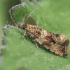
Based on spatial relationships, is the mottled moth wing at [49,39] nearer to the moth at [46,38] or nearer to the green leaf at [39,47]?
the moth at [46,38]

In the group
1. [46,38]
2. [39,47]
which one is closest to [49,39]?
[46,38]

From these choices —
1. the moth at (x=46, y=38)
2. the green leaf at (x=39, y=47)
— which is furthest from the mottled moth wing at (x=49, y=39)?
the green leaf at (x=39, y=47)

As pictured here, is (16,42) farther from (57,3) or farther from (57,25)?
(57,3)

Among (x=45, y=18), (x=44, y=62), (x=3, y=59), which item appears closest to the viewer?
(x=3, y=59)

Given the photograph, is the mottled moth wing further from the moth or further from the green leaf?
the green leaf

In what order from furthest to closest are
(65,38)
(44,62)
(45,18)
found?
(45,18) → (65,38) → (44,62)

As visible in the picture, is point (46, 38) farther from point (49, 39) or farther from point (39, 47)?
point (39, 47)

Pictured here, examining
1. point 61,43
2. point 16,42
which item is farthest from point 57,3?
point 16,42

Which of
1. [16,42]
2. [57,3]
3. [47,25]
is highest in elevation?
[57,3]
